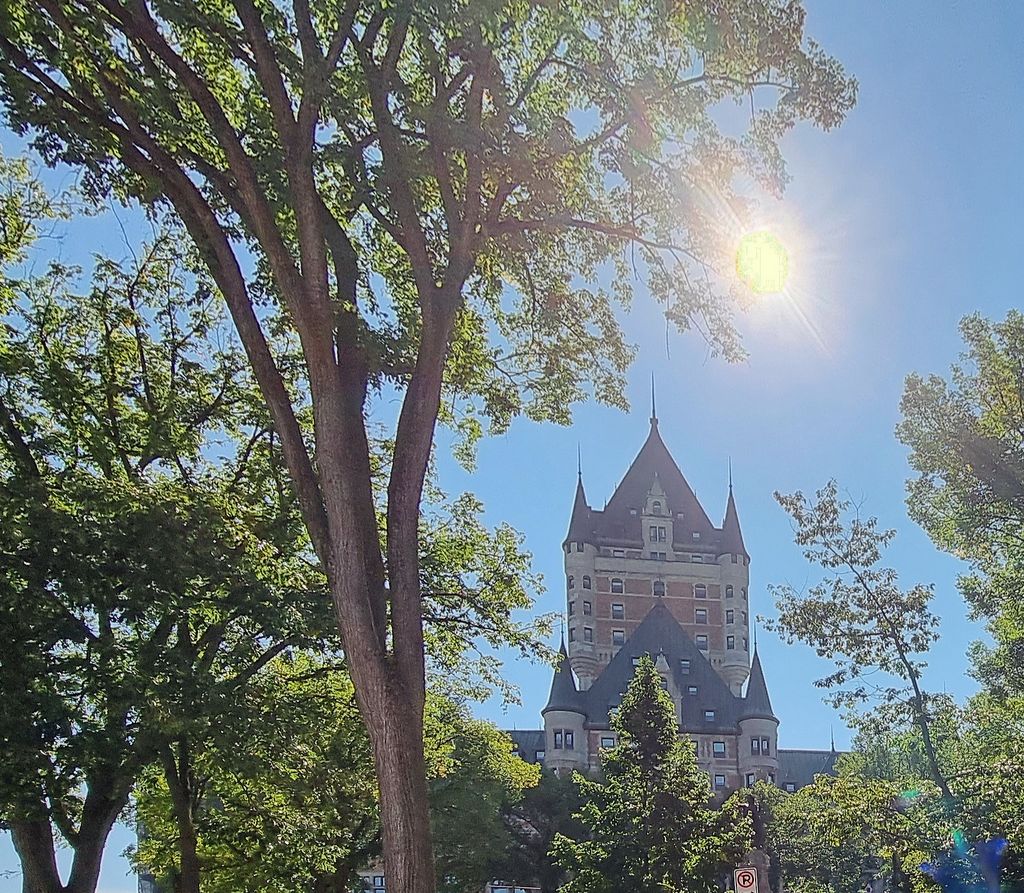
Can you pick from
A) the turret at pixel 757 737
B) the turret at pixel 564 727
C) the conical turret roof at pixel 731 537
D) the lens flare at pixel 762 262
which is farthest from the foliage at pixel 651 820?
the conical turret roof at pixel 731 537

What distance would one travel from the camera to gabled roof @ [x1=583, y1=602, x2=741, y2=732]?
69.7 m

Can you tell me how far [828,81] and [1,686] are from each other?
9.83 m

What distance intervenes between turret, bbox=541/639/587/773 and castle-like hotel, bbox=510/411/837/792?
9 centimetres

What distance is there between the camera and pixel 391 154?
8.22m

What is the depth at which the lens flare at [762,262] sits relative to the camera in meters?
8.91

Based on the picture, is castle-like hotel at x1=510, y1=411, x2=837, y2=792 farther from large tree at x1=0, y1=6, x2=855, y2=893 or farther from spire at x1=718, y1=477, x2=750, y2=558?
large tree at x1=0, y1=6, x2=855, y2=893

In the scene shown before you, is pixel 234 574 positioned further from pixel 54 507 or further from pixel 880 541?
pixel 880 541

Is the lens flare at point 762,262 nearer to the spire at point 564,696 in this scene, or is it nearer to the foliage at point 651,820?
the foliage at point 651,820

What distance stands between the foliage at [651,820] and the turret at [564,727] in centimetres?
3765

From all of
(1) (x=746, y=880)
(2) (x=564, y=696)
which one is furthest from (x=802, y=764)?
(1) (x=746, y=880)

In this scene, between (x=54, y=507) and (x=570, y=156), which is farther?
(x=54, y=507)

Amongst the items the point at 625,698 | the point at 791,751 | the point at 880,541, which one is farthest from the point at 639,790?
the point at 791,751

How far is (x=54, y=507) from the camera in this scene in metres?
10.9

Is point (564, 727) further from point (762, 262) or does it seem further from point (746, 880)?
point (762, 262)
